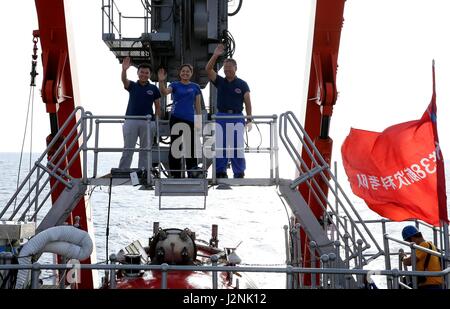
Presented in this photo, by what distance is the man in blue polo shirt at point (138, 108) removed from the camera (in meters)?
9.34

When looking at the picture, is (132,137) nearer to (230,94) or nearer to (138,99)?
(138,99)

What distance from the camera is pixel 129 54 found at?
13.0m

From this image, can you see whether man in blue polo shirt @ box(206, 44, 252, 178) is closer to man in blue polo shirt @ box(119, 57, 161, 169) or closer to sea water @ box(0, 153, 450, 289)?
man in blue polo shirt @ box(119, 57, 161, 169)

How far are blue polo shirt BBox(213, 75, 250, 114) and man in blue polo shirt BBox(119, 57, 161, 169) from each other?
0.96 metres

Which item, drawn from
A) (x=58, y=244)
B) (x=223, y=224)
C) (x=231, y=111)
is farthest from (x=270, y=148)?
(x=223, y=224)

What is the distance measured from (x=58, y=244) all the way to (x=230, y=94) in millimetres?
3440

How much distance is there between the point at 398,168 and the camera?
8.13 meters

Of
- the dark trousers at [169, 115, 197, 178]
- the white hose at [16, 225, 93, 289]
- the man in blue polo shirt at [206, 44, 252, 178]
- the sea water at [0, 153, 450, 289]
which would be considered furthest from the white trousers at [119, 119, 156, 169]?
the sea water at [0, 153, 450, 289]

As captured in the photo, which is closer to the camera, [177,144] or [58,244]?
[58,244]

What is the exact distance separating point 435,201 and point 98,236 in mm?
22374
